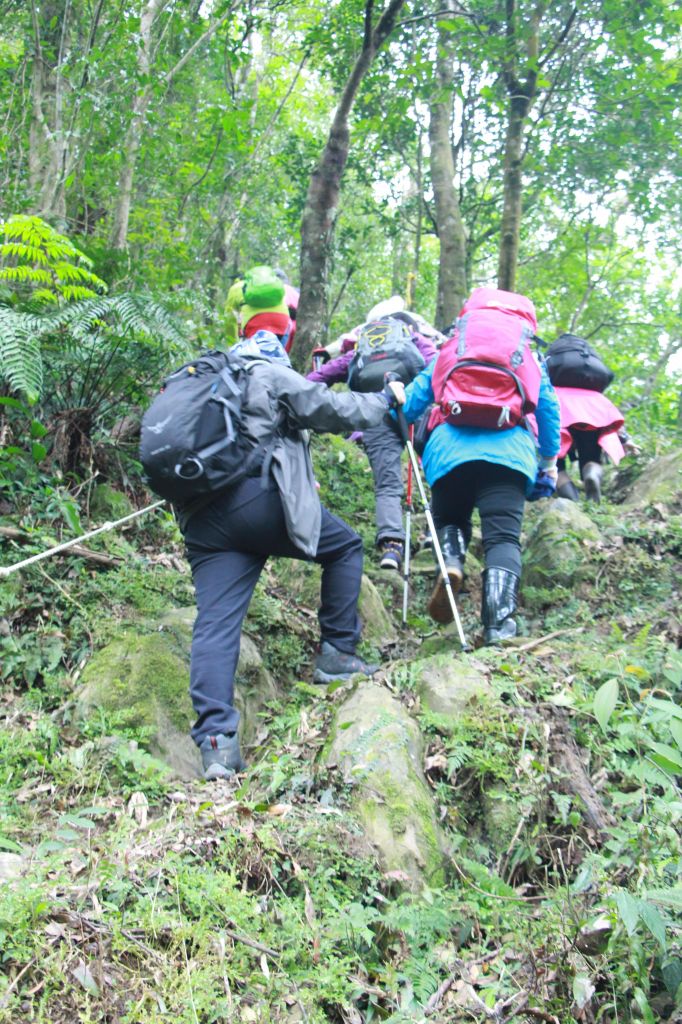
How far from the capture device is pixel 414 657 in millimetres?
6023

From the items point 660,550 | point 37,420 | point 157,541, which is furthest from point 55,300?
point 660,550

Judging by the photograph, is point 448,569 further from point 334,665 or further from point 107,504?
point 107,504

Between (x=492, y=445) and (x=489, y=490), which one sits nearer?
(x=492, y=445)

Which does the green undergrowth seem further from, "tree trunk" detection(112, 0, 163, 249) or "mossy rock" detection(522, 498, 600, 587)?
"tree trunk" detection(112, 0, 163, 249)

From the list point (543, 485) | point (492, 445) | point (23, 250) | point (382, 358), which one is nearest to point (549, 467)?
point (543, 485)

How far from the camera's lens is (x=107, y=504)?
245 inches

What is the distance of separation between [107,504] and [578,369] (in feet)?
17.4

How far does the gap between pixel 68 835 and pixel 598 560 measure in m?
4.88

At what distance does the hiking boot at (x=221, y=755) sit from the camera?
4.01 metres

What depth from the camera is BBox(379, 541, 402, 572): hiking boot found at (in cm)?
674

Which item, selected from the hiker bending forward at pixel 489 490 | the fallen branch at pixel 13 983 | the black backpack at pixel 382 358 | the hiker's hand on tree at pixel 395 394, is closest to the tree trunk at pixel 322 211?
the black backpack at pixel 382 358

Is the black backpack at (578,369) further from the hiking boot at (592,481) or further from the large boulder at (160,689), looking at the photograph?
the large boulder at (160,689)

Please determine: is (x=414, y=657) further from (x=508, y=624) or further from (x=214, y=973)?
(x=214, y=973)

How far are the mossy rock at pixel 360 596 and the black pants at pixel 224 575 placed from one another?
1618 mm
